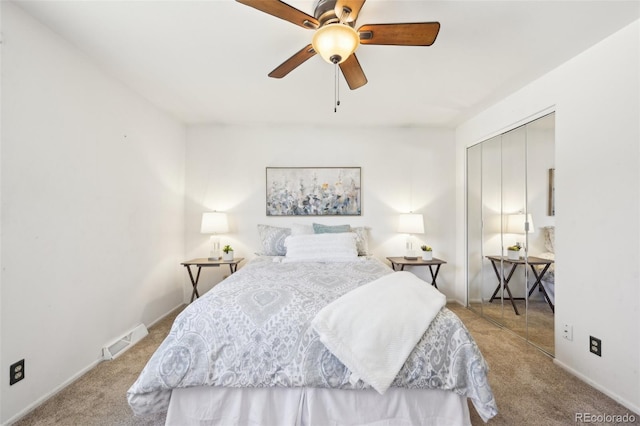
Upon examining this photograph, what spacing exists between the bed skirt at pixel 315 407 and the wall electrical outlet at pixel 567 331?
1.31m

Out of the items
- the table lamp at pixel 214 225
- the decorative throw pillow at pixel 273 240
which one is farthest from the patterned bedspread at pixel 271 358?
the table lamp at pixel 214 225

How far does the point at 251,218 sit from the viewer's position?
375cm

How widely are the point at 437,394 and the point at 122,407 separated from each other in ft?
6.19

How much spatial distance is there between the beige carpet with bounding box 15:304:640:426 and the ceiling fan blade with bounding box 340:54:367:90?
227 cm

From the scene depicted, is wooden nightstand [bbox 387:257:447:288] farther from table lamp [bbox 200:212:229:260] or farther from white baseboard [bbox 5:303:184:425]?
white baseboard [bbox 5:303:184:425]

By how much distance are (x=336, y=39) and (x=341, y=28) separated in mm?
55

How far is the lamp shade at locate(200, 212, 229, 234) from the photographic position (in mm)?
3415

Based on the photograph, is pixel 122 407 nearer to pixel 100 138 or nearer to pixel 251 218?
pixel 100 138

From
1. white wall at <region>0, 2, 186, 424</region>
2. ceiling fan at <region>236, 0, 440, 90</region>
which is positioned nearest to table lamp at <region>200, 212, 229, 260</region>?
white wall at <region>0, 2, 186, 424</region>

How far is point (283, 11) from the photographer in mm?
1377

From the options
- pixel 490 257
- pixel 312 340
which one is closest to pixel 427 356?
pixel 312 340

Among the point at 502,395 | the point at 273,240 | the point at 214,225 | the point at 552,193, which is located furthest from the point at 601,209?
the point at 214,225

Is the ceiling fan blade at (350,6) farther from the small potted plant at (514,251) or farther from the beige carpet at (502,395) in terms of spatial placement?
the small potted plant at (514,251)

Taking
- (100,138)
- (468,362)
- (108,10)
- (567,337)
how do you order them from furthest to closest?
(100,138), (567,337), (108,10), (468,362)
